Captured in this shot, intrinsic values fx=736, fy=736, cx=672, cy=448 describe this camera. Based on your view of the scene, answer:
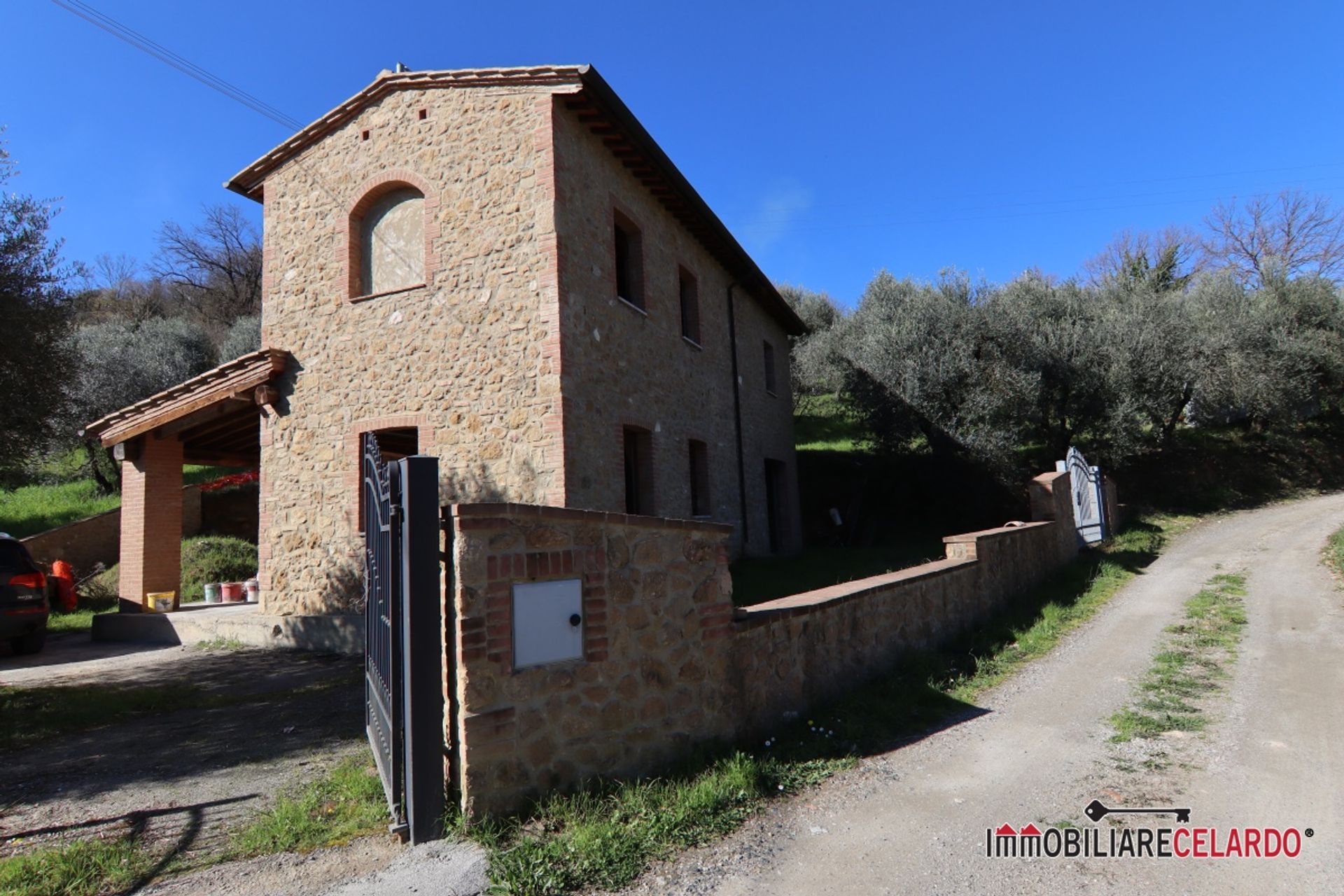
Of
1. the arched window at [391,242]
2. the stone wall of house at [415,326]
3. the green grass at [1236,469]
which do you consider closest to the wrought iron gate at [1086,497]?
the green grass at [1236,469]

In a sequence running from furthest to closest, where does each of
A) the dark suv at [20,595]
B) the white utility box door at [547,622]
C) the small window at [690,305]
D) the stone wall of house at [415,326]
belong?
the small window at [690,305]
the dark suv at [20,595]
the stone wall of house at [415,326]
the white utility box door at [547,622]

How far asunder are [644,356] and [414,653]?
287 inches

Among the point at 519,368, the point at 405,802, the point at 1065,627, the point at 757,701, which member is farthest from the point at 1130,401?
the point at 405,802

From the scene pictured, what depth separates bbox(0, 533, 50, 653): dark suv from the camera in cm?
862

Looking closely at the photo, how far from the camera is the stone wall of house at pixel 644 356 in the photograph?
8508 millimetres

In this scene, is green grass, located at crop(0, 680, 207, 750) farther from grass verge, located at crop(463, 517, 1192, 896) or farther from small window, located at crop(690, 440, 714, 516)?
small window, located at crop(690, 440, 714, 516)

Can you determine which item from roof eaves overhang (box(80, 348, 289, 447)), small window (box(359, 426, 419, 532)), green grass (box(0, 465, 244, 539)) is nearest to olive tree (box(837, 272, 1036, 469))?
small window (box(359, 426, 419, 532))

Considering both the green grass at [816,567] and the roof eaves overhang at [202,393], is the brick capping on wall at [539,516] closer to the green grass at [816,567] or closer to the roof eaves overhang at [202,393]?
the green grass at [816,567]

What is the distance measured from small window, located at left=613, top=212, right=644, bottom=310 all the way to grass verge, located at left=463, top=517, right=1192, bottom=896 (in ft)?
20.1

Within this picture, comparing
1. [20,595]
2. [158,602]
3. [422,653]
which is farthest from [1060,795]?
[158,602]

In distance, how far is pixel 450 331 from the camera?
883 centimetres

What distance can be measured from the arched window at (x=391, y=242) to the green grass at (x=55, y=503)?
39.5ft

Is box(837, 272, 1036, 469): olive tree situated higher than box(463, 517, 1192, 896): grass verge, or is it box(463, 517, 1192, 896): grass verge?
box(837, 272, 1036, 469): olive tree

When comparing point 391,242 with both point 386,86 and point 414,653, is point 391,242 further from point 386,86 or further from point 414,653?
point 414,653
